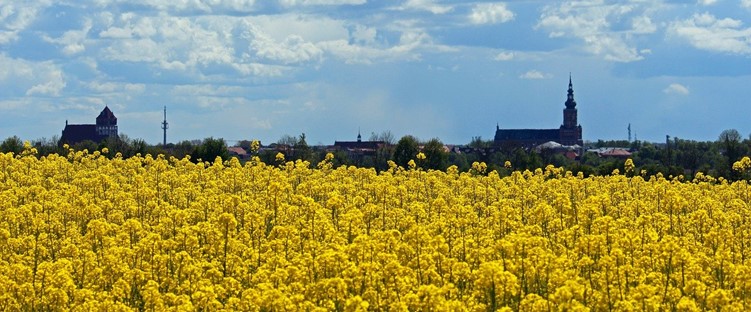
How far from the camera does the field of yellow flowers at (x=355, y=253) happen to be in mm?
18219

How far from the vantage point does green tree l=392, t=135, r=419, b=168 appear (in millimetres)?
70938

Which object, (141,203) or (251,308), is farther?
(141,203)

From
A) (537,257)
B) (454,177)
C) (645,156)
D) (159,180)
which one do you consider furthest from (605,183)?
(645,156)

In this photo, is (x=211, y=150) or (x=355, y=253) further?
(x=211, y=150)

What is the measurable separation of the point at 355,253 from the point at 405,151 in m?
51.2

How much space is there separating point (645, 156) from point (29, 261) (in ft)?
405

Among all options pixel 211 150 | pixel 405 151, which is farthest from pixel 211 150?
pixel 405 151

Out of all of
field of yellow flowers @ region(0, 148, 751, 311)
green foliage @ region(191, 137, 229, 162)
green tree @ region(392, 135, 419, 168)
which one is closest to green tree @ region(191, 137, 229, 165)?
green foliage @ region(191, 137, 229, 162)

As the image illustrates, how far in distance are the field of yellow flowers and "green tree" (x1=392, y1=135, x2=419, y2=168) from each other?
32.2 metres

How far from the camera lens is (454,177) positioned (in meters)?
46.2

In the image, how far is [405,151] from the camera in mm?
71938

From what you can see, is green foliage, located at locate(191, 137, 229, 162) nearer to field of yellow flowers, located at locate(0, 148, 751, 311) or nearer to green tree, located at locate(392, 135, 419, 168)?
green tree, located at locate(392, 135, 419, 168)

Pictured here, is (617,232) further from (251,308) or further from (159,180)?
(159,180)

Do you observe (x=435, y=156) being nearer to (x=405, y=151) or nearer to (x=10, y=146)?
(x=405, y=151)
